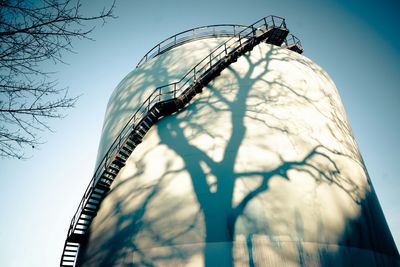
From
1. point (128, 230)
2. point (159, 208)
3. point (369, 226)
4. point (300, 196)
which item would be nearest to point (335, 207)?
point (300, 196)

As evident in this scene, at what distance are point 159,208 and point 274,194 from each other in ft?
11.6

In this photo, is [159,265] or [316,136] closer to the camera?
[159,265]

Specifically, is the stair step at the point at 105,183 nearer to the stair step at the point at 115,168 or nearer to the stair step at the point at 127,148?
the stair step at the point at 115,168

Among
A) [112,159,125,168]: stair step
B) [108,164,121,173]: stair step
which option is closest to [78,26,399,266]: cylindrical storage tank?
[112,159,125,168]: stair step

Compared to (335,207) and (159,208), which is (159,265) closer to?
(159,208)

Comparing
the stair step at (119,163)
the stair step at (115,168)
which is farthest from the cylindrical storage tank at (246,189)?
the stair step at (115,168)

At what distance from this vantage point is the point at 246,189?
707 cm

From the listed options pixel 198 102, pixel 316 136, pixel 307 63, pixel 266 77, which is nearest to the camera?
pixel 316 136

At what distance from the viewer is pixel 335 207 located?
7.49 metres

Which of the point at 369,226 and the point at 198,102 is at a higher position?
the point at 198,102

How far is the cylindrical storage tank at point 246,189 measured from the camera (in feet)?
21.4

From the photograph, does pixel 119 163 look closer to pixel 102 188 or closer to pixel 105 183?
pixel 105 183

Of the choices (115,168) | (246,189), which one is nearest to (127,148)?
(115,168)

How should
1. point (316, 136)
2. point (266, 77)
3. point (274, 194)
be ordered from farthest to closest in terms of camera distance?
1. point (266, 77)
2. point (316, 136)
3. point (274, 194)
